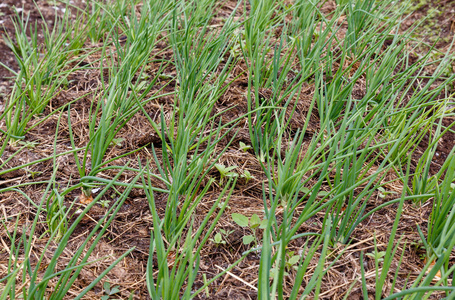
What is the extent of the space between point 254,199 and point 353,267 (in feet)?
1.46

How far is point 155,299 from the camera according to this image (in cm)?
101

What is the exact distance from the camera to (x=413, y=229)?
1.47 metres

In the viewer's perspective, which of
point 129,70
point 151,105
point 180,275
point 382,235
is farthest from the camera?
point 151,105

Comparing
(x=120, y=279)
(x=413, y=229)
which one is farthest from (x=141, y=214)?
(x=413, y=229)

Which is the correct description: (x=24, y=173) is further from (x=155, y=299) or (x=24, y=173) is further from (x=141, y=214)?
(x=155, y=299)

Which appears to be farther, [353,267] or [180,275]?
[353,267]

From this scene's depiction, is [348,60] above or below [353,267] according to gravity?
above

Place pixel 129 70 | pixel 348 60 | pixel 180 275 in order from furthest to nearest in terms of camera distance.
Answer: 1. pixel 348 60
2. pixel 129 70
3. pixel 180 275

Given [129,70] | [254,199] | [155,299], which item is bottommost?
[254,199]

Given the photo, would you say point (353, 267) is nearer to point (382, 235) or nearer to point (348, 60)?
point (382, 235)

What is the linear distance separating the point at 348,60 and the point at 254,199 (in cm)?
121

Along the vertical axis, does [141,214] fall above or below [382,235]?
below

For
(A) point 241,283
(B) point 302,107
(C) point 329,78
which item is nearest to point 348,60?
(C) point 329,78

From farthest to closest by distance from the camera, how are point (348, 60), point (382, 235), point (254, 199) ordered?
point (348, 60) < point (254, 199) < point (382, 235)
